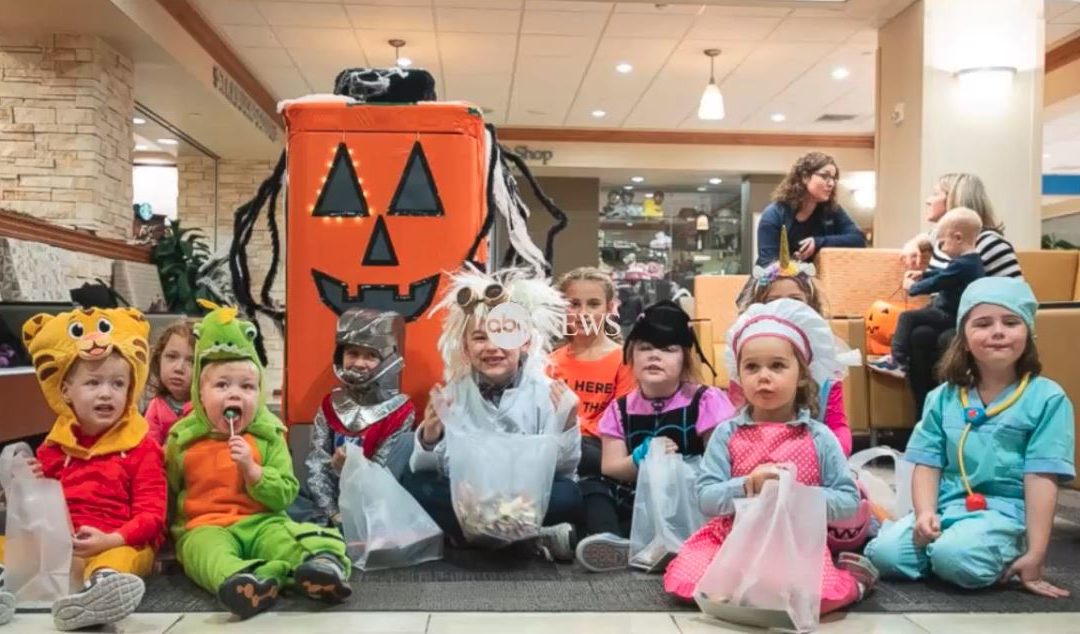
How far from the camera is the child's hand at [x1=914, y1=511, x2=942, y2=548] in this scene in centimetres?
215

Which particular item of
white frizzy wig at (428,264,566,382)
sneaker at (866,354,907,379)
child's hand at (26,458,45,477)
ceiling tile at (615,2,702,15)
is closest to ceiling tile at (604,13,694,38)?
ceiling tile at (615,2,702,15)

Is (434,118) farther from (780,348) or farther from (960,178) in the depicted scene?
(960,178)

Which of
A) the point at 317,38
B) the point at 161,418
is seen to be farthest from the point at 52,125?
the point at 161,418

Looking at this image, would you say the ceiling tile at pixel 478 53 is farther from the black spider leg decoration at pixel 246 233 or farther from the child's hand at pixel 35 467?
the child's hand at pixel 35 467

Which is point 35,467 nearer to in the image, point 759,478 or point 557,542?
point 557,542

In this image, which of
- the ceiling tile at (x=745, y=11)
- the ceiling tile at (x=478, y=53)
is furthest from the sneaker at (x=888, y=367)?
the ceiling tile at (x=478, y=53)

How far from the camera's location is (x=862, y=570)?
202 cm

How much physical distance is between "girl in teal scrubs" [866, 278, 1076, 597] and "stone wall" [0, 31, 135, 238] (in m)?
5.69

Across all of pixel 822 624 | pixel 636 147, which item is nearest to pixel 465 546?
pixel 822 624

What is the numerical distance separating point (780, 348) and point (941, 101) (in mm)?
4885

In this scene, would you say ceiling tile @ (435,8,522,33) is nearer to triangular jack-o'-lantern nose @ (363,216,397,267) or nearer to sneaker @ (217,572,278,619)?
triangular jack-o'-lantern nose @ (363,216,397,267)

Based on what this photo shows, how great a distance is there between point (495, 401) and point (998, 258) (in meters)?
2.44

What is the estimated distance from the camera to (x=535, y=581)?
7.07 feet

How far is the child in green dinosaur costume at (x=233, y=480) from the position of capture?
78.3 inches
